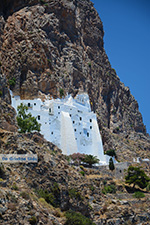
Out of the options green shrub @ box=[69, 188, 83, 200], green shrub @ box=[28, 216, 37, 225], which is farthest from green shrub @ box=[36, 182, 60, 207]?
green shrub @ box=[28, 216, 37, 225]

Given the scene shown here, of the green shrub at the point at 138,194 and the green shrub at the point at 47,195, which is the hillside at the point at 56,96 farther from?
the green shrub at the point at 138,194

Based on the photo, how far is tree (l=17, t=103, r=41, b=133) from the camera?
47.2 metres

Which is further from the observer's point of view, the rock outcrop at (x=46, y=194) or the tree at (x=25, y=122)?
the tree at (x=25, y=122)

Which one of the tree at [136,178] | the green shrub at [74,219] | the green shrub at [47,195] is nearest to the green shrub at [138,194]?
the tree at [136,178]

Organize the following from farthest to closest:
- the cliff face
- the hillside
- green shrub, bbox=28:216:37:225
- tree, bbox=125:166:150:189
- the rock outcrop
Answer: the cliff face, tree, bbox=125:166:150:189, the hillside, the rock outcrop, green shrub, bbox=28:216:37:225

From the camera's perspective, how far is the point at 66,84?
63.6 meters

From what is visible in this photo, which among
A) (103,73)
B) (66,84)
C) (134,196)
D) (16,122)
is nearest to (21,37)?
(66,84)

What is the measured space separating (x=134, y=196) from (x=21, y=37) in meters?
34.8

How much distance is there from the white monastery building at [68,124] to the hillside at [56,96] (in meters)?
2.58

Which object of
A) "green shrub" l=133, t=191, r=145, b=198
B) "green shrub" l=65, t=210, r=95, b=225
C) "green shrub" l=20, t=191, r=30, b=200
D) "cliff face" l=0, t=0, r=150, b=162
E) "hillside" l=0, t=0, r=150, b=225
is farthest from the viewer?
"cliff face" l=0, t=0, r=150, b=162

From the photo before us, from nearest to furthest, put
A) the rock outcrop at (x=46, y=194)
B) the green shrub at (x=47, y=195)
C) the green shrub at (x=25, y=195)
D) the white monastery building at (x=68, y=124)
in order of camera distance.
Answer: the rock outcrop at (x=46, y=194) < the green shrub at (x=25, y=195) < the green shrub at (x=47, y=195) < the white monastery building at (x=68, y=124)

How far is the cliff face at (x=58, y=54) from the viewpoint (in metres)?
59.2

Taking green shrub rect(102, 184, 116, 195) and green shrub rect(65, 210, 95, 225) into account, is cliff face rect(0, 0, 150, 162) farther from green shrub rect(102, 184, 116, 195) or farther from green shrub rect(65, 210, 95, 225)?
green shrub rect(65, 210, 95, 225)

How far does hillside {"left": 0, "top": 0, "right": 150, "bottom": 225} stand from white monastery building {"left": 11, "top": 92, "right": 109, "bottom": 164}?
8.47ft
